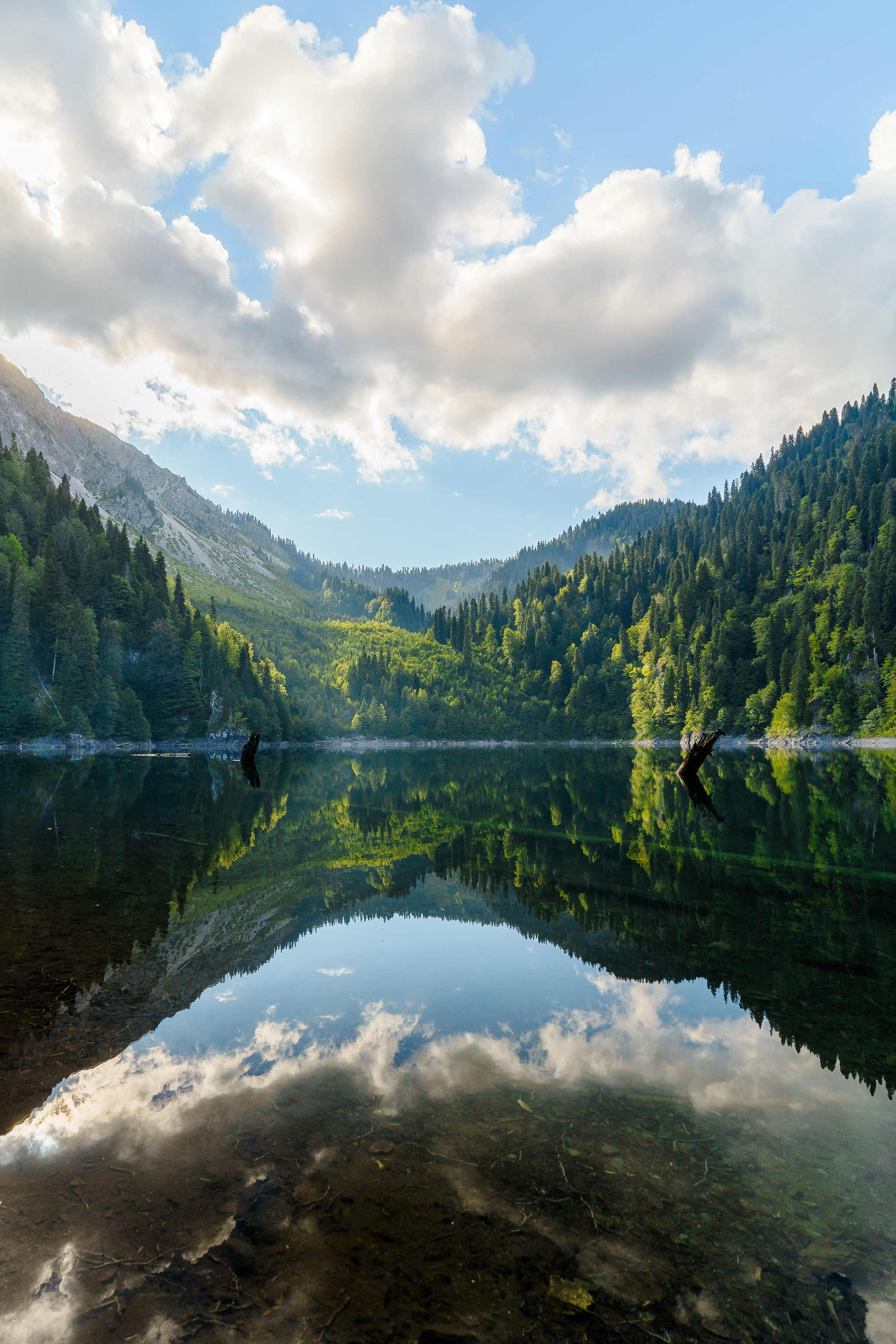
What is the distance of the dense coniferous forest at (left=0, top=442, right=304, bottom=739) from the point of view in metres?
120

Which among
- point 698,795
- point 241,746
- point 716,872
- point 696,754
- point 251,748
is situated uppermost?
point 696,754

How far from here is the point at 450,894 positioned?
21.0 metres

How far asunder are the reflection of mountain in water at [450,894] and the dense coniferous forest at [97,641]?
3517 inches

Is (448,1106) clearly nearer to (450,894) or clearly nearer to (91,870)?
(450,894)

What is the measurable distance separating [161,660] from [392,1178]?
154773mm

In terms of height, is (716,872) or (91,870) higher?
(716,872)

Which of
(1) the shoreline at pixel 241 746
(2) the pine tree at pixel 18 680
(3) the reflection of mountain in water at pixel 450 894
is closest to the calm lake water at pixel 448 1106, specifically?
(3) the reflection of mountain in water at pixel 450 894

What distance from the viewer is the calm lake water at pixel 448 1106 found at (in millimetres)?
5551

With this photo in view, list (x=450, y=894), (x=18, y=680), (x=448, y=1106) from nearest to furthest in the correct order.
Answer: (x=448, y=1106), (x=450, y=894), (x=18, y=680)

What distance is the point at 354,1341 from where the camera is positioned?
5055 mm


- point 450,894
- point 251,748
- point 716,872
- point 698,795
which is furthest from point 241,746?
point 716,872

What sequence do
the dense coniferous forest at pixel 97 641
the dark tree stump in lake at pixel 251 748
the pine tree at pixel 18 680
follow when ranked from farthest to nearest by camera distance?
1. the dense coniferous forest at pixel 97 641
2. the pine tree at pixel 18 680
3. the dark tree stump in lake at pixel 251 748

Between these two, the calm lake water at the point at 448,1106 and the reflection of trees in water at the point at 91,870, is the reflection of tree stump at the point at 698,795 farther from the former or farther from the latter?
the reflection of trees in water at the point at 91,870

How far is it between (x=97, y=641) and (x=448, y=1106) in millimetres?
142303
